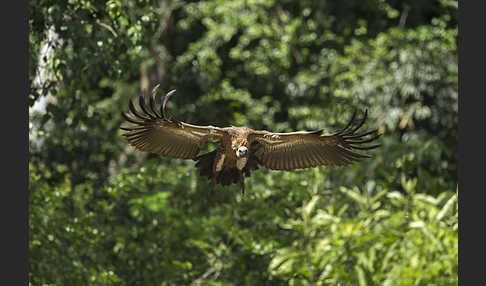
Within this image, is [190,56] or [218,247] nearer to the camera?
[218,247]

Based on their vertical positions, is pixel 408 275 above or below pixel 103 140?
below

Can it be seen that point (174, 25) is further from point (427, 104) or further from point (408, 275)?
point (408, 275)

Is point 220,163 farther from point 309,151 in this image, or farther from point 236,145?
point 309,151

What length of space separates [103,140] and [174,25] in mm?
2816

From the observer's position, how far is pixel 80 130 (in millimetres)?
9297

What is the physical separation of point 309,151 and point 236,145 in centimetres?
90

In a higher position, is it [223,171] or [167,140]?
[167,140]

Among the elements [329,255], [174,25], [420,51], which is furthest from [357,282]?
[174,25]

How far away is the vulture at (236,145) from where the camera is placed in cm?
465

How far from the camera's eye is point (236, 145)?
458cm

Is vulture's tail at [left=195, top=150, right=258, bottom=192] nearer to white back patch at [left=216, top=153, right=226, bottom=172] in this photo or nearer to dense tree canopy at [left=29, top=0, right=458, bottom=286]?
white back patch at [left=216, top=153, right=226, bottom=172]

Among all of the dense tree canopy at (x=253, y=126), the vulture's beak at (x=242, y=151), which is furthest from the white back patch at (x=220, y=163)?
the dense tree canopy at (x=253, y=126)

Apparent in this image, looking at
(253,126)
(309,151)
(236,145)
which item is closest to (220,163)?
(236,145)

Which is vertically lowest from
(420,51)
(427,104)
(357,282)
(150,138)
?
(357,282)
